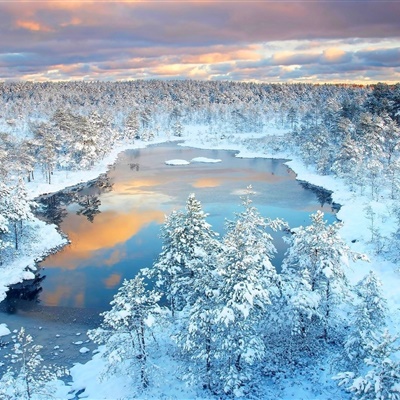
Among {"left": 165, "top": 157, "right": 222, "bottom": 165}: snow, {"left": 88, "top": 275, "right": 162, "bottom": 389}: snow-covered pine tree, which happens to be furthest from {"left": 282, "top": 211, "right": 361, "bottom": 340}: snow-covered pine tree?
{"left": 165, "top": 157, "right": 222, "bottom": 165}: snow

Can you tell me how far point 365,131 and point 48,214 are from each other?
55.6 meters

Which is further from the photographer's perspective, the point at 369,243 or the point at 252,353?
the point at 369,243

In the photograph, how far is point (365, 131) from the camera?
232 ft

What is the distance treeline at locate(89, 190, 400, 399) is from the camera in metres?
18.6

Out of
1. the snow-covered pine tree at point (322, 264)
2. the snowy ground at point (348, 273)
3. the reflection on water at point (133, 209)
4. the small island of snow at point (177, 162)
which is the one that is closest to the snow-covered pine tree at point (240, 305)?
the snow-covered pine tree at point (322, 264)

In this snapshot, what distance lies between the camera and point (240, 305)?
17.6 metres

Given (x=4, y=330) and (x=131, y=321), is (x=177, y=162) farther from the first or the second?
(x=131, y=321)

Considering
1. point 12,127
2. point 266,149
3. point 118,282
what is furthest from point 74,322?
point 12,127

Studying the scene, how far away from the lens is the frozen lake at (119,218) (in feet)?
100

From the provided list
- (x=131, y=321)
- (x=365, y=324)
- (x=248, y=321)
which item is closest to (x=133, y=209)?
(x=131, y=321)

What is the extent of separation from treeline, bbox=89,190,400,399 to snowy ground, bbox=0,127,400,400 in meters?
0.50

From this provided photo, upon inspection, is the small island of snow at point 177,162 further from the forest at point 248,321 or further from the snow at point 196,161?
the forest at point 248,321

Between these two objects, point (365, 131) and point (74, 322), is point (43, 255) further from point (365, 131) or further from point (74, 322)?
point (365, 131)

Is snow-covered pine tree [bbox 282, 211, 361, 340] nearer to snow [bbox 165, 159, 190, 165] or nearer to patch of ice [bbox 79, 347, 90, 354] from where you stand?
patch of ice [bbox 79, 347, 90, 354]
